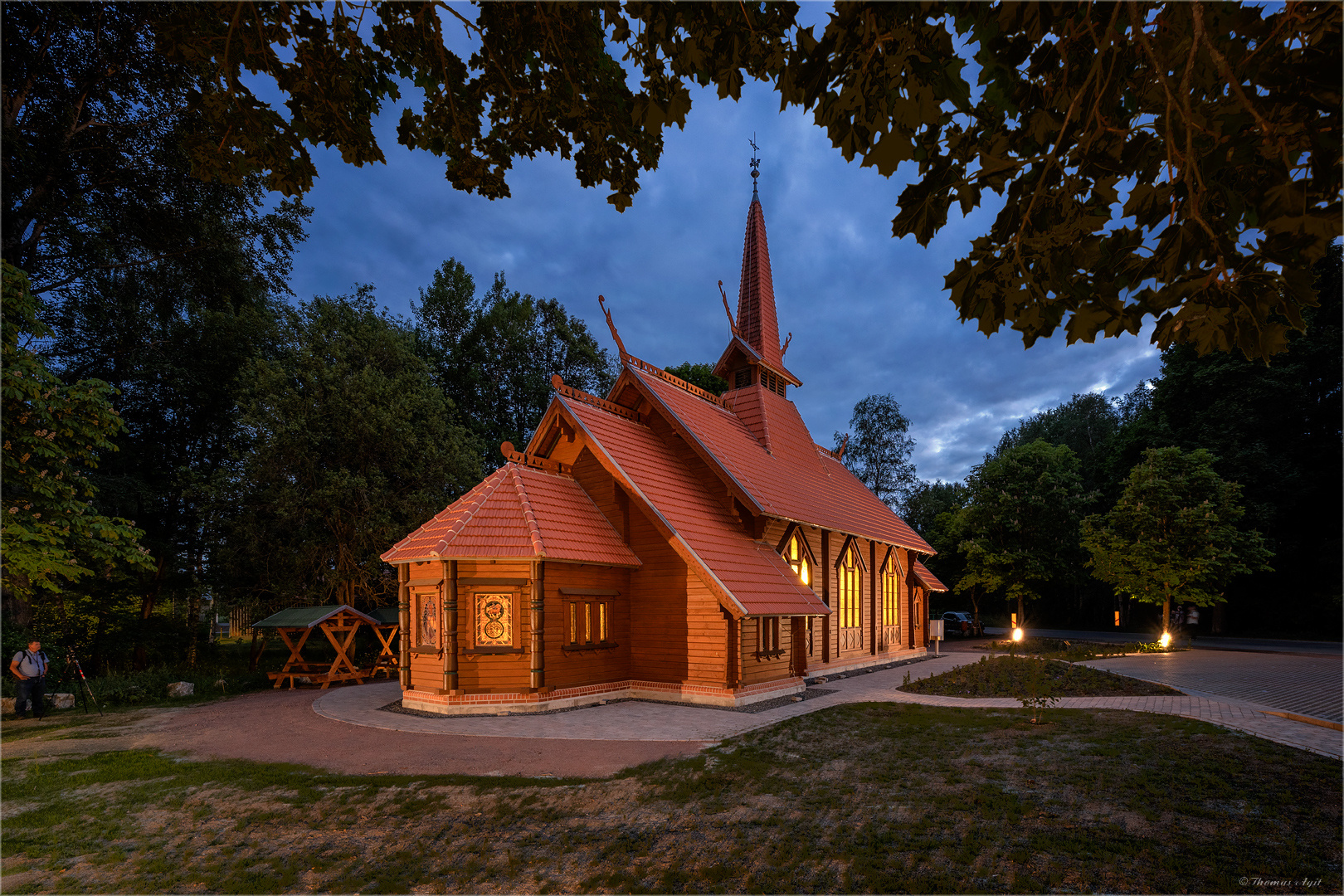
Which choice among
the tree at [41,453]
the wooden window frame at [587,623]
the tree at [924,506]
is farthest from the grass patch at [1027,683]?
the tree at [924,506]

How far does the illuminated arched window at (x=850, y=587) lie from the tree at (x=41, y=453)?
1897 cm

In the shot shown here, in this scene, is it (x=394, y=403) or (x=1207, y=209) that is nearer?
(x=1207, y=209)

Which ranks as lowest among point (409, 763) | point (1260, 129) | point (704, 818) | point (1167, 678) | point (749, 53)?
point (1167, 678)

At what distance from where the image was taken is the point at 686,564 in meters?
15.1

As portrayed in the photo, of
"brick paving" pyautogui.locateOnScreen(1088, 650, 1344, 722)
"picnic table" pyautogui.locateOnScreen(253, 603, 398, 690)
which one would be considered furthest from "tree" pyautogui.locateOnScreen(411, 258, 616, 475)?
"brick paving" pyautogui.locateOnScreen(1088, 650, 1344, 722)

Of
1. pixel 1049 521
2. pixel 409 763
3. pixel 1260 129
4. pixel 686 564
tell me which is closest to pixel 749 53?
pixel 1260 129

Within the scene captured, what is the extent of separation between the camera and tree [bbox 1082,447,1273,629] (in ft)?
87.3

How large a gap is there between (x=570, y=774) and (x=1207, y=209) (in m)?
8.56

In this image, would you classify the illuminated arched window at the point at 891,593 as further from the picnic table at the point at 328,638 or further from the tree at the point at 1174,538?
the picnic table at the point at 328,638

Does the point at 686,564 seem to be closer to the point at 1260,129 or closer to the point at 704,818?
the point at 704,818

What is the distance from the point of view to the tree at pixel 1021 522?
33.4 meters

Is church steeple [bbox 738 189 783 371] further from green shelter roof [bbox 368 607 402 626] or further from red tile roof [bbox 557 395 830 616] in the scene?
green shelter roof [bbox 368 607 402 626]

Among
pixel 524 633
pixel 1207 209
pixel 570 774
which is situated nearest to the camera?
pixel 1207 209

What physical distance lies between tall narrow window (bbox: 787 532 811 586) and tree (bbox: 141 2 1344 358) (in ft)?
50.0
